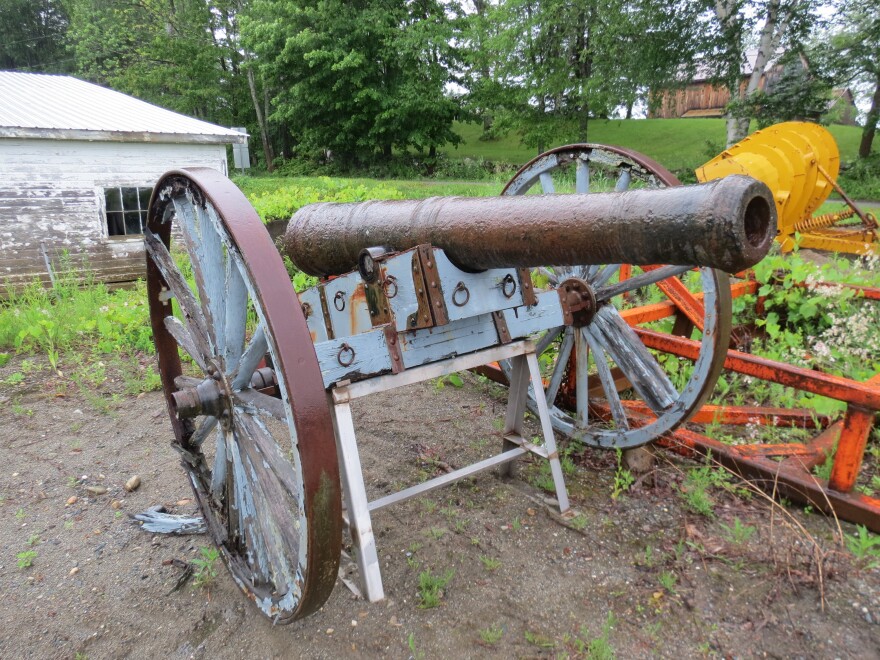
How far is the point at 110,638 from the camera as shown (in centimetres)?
235

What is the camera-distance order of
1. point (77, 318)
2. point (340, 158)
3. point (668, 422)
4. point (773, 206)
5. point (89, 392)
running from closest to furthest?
1. point (773, 206)
2. point (668, 422)
3. point (89, 392)
4. point (77, 318)
5. point (340, 158)

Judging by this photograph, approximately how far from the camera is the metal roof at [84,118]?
9031mm

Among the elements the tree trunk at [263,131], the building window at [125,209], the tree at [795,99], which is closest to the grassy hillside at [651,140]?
the tree at [795,99]

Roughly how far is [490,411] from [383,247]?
2036 millimetres

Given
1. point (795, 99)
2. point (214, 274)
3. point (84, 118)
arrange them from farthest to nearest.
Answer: point (795, 99), point (84, 118), point (214, 274)

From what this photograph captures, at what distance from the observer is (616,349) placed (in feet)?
10.4

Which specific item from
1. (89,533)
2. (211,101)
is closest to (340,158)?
(211,101)

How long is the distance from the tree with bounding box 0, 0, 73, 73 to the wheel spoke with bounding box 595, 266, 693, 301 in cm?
4888

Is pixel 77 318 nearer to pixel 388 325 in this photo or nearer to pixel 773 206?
pixel 388 325

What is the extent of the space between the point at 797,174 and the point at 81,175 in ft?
32.8

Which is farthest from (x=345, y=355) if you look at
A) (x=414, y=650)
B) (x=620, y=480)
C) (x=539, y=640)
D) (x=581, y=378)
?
(x=620, y=480)

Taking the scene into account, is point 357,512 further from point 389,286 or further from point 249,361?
point 389,286

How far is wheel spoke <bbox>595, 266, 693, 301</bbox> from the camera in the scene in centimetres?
293

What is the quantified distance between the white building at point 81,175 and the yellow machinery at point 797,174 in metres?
7.89
